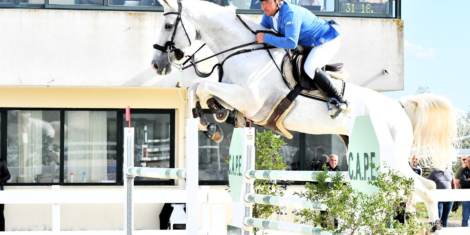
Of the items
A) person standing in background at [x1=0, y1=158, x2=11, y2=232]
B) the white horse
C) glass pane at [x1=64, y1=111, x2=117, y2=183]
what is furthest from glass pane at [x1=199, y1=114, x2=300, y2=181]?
the white horse

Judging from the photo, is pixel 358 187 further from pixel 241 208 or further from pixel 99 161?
pixel 99 161

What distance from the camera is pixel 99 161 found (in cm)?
1205

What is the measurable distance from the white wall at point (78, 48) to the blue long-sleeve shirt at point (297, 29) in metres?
4.82

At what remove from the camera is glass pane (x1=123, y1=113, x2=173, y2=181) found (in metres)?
11.9

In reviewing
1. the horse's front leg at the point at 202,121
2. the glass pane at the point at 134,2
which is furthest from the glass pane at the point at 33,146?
the horse's front leg at the point at 202,121

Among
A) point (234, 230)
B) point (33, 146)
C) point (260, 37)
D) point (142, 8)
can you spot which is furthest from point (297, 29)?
point (33, 146)

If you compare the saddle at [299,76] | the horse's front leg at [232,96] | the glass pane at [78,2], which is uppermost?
the glass pane at [78,2]

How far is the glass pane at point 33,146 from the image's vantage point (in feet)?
39.0

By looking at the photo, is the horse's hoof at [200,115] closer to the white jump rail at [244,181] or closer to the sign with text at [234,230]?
the white jump rail at [244,181]

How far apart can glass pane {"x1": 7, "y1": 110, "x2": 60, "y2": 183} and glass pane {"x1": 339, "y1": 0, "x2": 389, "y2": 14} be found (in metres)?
5.55

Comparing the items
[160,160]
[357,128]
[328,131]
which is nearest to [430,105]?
[328,131]

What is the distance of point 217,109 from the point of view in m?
5.66

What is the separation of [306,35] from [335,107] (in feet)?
2.46

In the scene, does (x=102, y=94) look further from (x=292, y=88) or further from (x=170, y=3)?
(x=292, y=88)
